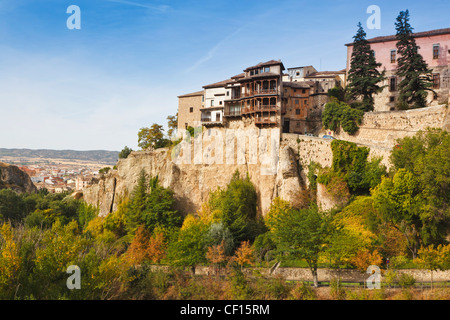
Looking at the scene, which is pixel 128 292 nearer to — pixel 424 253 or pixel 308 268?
pixel 308 268

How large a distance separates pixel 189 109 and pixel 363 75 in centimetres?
2712

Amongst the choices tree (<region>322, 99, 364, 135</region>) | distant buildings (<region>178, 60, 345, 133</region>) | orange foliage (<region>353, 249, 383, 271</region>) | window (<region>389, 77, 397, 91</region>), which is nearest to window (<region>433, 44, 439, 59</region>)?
window (<region>389, 77, 397, 91</region>)

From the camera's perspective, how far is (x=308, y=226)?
28875 mm

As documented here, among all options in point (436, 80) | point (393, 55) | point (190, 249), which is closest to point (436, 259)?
point (190, 249)

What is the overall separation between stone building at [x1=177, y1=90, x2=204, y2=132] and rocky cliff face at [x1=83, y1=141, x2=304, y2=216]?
6341 mm

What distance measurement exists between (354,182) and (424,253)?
11.8 m

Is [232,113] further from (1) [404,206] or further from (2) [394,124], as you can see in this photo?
(1) [404,206]

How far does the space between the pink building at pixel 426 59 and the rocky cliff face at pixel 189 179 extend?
832 inches

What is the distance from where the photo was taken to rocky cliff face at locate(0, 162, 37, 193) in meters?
76.4

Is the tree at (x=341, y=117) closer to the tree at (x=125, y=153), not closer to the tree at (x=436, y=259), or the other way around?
the tree at (x=436, y=259)

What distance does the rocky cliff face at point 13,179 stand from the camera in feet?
251

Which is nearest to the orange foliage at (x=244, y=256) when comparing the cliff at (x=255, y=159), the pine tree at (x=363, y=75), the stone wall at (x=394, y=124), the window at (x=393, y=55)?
the cliff at (x=255, y=159)

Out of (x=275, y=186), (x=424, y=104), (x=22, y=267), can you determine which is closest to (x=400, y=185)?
(x=275, y=186)

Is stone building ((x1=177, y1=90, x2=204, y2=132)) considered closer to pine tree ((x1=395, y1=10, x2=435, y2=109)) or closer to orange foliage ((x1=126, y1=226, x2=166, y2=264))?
orange foliage ((x1=126, y1=226, x2=166, y2=264))
